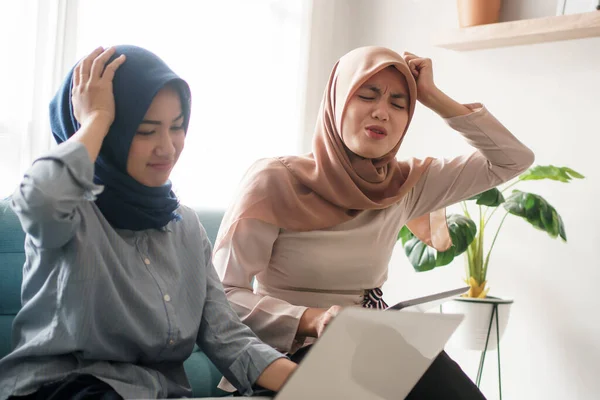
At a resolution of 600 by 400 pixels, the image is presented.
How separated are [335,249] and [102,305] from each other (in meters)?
0.68

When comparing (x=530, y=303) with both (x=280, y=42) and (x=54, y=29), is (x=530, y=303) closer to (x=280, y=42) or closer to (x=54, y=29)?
(x=280, y=42)

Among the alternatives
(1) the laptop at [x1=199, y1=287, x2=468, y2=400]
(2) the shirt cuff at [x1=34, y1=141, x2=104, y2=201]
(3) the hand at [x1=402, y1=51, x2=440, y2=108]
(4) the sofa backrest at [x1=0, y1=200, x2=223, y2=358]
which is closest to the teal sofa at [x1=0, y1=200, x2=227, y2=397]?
(4) the sofa backrest at [x1=0, y1=200, x2=223, y2=358]

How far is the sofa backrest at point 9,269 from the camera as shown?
150 centimetres

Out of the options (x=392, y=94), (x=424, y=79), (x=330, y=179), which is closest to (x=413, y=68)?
(x=424, y=79)

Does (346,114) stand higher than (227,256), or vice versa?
(346,114)

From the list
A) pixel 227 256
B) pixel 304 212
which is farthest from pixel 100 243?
pixel 304 212

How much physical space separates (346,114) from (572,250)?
1.35 metres

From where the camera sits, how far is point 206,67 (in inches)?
117

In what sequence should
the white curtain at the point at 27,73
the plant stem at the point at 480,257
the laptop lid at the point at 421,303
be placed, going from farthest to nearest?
the plant stem at the point at 480,257
the white curtain at the point at 27,73
the laptop lid at the point at 421,303

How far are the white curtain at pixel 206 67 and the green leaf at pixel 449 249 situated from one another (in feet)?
2.53

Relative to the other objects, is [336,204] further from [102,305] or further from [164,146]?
[102,305]

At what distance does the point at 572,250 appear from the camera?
2.62 metres

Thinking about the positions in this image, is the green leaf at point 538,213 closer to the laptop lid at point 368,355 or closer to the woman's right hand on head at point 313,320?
the woman's right hand on head at point 313,320

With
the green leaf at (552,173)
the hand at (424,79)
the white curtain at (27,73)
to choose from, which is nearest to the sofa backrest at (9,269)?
the white curtain at (27,73)
